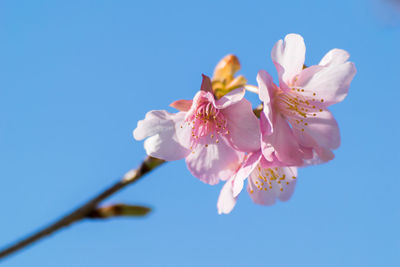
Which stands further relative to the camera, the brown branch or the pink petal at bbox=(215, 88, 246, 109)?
the pink petal at bbox=(215, 88, 246, 109)

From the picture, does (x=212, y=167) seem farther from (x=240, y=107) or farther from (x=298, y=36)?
(x=298, y=36)

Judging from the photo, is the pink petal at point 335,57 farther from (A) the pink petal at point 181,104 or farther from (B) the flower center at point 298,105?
(A) the pink petal at point 181,104

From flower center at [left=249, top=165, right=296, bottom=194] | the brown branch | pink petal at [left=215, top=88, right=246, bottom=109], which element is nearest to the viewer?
the brown branch

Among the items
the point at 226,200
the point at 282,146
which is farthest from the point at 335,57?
the point at 226,200

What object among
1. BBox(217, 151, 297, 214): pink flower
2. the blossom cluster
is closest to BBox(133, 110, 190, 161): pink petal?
the blossom cluster

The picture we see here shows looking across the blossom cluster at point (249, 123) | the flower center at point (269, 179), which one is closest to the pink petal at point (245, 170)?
the blossom cluster at point (249, 123)

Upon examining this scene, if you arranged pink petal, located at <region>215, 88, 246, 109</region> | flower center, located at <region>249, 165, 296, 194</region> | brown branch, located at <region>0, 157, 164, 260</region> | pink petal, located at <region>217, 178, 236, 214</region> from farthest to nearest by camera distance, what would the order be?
flower center, located at <region>249, 165, 296, 194</region> < pink petal, located at <region>217, 178, 236, 214</region> < pink petal, located at <region>215, 88, 246, 109</region> < brown branch, located at <region>0, 157, 164, 260</region>

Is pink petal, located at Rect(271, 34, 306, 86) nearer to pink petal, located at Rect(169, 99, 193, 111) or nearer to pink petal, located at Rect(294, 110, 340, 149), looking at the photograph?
pink petal, located at Rect(294, 110, 340, 149)
